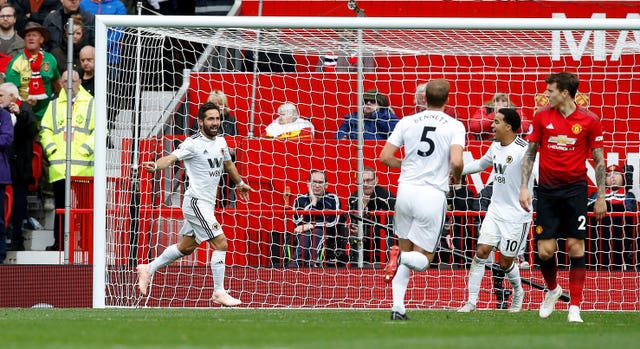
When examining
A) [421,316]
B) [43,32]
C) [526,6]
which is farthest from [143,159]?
[526,6]

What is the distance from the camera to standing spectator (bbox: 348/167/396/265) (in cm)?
1545

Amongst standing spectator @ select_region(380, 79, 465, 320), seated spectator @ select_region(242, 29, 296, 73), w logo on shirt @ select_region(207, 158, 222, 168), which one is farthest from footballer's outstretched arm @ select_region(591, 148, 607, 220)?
seated spectator @ select_region(242, 29, 296, 73)

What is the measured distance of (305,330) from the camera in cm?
962

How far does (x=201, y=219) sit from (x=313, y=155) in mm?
2675

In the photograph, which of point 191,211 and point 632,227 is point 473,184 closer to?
point 632,227

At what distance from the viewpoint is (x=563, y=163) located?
11.6 m

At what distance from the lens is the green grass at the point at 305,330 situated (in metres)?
8.35

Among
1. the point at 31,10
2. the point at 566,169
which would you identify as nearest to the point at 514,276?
the point at 566,169

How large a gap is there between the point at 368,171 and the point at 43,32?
540 cm

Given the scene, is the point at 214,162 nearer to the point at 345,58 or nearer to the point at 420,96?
the point at 345,58

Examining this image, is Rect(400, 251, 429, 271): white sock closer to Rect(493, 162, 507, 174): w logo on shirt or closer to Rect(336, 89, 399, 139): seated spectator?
Rect(493, 162, 507, 174): w logo on shirt

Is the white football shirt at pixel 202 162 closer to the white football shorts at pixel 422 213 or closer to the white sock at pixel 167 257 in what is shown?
the white sock at pixel 167 257

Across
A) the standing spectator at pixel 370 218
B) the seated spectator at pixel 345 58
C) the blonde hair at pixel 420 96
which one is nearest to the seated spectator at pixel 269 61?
the seated spectator at pixel 345 58

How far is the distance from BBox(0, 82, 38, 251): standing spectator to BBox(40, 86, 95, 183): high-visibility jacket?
0.76 ft
